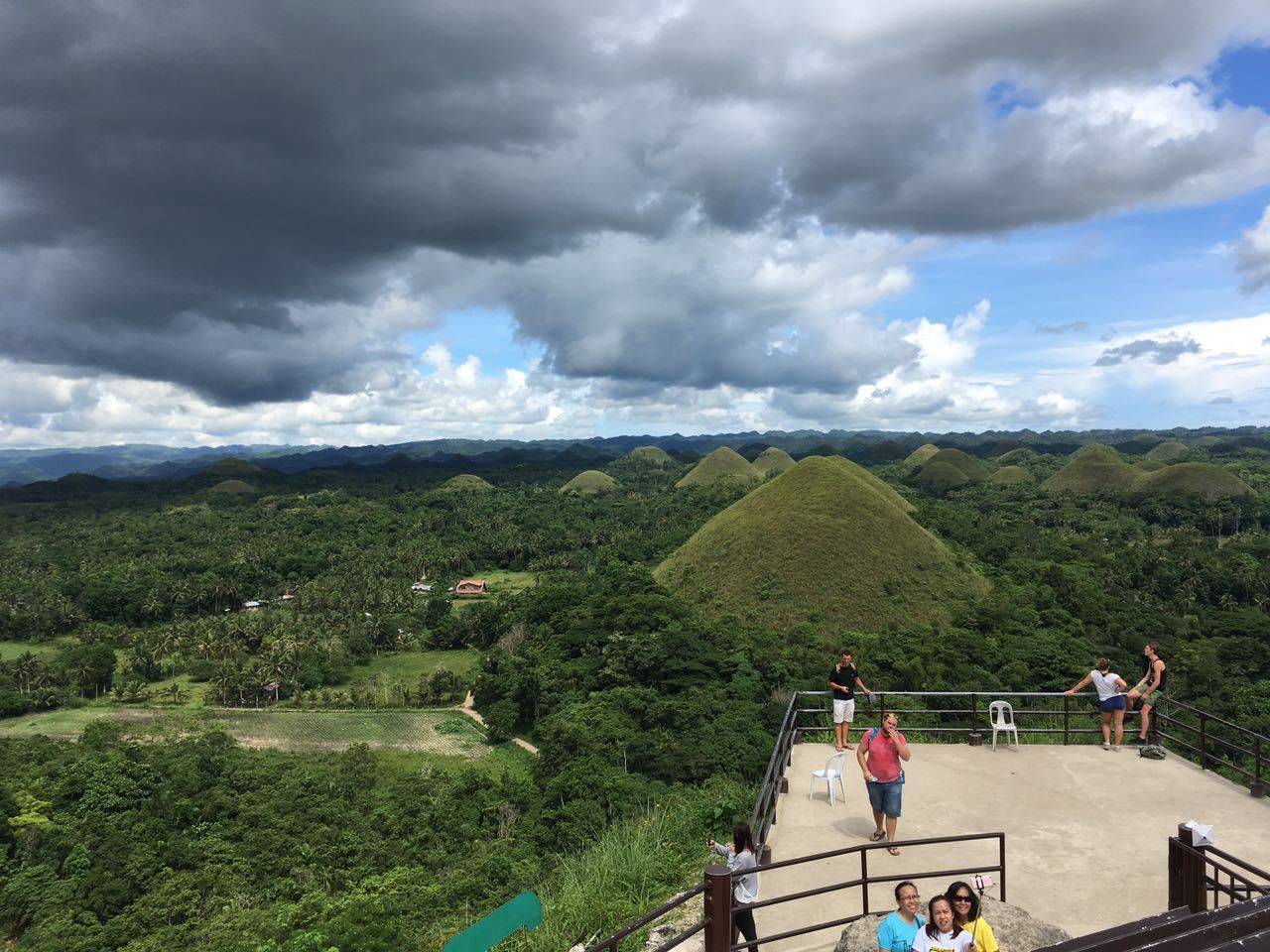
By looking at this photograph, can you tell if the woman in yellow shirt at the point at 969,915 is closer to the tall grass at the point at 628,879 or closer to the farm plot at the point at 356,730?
the tall grass at the point at 628,879

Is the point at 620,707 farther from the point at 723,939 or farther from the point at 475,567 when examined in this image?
the point at 475,567

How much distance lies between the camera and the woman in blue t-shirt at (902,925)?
17.1 ft

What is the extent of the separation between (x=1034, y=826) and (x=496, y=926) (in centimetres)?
738

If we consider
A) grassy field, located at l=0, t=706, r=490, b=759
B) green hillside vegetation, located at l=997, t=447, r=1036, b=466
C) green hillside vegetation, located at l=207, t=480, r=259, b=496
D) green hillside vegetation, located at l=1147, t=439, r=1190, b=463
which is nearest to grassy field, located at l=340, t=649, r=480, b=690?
grassy field, located at l=0, t=706, r=490, b=759

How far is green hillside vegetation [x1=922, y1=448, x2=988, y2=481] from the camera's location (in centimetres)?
15338

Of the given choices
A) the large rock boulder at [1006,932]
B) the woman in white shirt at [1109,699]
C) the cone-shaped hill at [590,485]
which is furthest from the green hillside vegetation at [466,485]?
the large rock boulder at [1006,932]

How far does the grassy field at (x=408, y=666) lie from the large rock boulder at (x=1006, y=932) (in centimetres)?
5566

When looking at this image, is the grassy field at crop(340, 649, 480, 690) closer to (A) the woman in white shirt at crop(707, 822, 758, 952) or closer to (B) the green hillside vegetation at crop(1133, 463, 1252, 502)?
(A) the woman in white shirt at crop(707, 822, 758, 952)

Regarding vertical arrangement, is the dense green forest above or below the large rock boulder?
below

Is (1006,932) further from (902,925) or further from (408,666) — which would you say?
(408,666)

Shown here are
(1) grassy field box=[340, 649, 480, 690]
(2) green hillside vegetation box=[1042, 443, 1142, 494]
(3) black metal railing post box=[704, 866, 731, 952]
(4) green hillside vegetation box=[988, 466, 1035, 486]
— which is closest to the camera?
(3) black metal railing post box=[704, 866, 731, 952]

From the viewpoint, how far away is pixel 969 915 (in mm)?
5223

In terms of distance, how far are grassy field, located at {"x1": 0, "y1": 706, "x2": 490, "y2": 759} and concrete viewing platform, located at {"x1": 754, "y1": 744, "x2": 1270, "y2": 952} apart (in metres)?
38.0

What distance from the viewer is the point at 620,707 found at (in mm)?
38344
